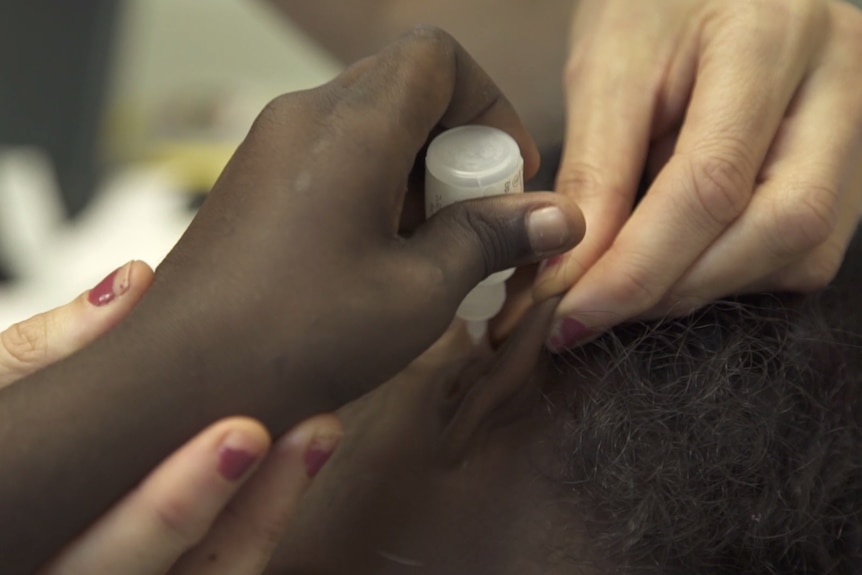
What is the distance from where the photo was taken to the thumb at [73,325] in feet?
1.66

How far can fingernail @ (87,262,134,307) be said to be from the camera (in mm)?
507

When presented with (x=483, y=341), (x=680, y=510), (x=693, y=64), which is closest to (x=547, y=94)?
(x=693, y=64)

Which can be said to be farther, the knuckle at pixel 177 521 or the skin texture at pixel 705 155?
the skin texture at pixel 705 155

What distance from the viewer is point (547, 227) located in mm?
507

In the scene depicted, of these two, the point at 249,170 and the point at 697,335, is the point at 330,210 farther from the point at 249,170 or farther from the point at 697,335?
the point at 697,335

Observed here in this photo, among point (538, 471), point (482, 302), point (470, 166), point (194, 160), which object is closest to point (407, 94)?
point (470, 166)

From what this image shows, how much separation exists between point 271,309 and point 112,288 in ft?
0.44

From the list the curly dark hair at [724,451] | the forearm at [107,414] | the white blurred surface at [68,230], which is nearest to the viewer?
the forearm at [107,414]

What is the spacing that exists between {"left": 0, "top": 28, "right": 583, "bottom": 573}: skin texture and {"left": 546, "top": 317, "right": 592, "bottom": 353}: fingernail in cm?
11

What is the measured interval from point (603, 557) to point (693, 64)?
42cm

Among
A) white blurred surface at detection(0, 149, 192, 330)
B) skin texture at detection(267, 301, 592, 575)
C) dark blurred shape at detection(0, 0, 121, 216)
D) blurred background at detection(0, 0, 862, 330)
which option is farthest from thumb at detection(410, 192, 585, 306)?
dark blurred shape at detection(0, 0, 121, 216)

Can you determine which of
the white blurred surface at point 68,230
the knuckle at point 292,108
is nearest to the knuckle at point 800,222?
the knuckle at point 292,108

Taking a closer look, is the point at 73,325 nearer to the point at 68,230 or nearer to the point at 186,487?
the point at 186,487

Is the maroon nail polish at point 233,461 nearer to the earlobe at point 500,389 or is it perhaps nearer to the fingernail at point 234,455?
the fingernail at point 234,455
